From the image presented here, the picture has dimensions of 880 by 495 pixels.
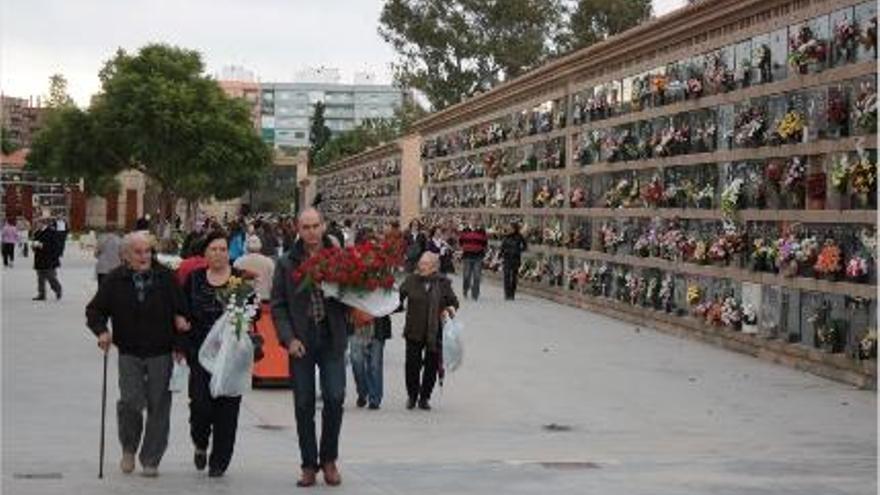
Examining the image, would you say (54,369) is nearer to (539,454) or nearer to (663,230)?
(539,454)

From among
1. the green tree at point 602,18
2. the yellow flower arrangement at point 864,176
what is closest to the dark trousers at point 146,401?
the yellow flower arrangement at point 864,176

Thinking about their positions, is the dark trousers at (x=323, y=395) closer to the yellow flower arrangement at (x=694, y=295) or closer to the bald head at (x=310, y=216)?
the bald head at (x=310, y=216)

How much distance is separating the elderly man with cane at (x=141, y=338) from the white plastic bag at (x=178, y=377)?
30 mm

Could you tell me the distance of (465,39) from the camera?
61.2m

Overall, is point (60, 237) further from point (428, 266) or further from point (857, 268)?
point (857, 268)

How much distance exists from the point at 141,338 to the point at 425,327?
4.42 meters

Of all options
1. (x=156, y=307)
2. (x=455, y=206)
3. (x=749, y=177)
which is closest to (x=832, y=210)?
(x=749, y=177)

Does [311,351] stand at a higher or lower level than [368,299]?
lower

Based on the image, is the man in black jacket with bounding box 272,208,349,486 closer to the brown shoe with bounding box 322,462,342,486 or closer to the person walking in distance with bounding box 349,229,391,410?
the brown shoe with bounding box 322,462,342,486

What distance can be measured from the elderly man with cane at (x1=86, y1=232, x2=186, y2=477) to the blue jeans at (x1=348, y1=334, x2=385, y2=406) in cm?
394

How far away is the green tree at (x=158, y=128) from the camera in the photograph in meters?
45.4

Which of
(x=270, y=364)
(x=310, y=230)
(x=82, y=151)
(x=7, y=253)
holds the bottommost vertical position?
(x=7, y=253)

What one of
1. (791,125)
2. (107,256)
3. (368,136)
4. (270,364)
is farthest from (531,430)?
(368,136)

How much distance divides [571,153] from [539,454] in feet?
56.8
